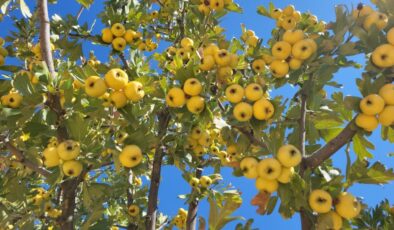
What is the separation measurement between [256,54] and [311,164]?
1.31 m

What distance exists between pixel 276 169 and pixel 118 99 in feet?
4.06

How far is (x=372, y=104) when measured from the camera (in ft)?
8.70

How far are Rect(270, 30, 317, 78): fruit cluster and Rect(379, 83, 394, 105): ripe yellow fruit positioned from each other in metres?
0.61

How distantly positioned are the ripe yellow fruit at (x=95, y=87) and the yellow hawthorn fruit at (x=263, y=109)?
1.12 metres

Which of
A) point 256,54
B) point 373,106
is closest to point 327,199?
point 373,106

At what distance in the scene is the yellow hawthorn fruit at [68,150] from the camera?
2797 mm

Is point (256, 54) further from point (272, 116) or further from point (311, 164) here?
point (311, 164)

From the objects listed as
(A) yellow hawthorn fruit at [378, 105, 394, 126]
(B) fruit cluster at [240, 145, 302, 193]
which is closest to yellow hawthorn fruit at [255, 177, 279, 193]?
(B) fruit cluster at [240, 145, 302, 193]

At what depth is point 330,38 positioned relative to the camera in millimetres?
3207

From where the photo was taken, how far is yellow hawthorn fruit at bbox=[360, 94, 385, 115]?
2643 millimetres

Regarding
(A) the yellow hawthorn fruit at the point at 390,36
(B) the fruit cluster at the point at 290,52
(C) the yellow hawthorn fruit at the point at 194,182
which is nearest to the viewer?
(A) the yellow hawthorn fruit at the point at 390,36

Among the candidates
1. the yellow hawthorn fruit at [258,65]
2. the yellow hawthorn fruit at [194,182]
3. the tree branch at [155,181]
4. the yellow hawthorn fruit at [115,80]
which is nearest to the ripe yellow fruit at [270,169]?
the yellow hawthorn fruit at [115,80]

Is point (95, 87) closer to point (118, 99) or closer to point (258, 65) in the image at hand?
point (118, 99)

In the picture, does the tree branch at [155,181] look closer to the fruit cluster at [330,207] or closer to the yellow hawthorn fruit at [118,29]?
the yellow hawthorn fruit at [118,29]
